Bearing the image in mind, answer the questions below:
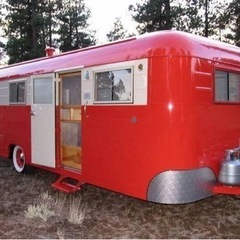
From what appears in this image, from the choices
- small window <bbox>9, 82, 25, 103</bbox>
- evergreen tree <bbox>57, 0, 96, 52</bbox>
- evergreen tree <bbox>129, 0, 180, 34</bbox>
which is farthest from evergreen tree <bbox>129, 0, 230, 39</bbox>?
small window <bbox>9, 82, 25, 103</bbox>

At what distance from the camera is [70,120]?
6.21m

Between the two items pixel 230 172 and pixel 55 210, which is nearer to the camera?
pixel 230 172

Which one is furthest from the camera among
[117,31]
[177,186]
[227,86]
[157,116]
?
[117,31]

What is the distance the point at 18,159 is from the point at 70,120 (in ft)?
A: 8.01

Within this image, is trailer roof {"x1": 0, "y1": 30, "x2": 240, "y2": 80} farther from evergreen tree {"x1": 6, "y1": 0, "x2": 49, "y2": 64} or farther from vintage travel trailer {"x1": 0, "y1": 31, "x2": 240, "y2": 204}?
evergreen tree {"x1": 6, "y1": 0, "x2": 49, "y2": 64}

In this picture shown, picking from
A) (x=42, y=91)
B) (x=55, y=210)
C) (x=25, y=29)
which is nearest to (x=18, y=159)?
(x=42, y=91)

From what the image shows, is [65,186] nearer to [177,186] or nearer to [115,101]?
[115,101]

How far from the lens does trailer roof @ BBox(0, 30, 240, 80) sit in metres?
4.44

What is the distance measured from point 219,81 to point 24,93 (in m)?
4.16

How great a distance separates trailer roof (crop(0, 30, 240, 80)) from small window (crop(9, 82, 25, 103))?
159cm

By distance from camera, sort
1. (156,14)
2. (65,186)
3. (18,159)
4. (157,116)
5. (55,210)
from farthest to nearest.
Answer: (156,14), (18,159), (65,186), (55,210), (157,116)

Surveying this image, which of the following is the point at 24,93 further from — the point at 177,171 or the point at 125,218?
the point at 177,171

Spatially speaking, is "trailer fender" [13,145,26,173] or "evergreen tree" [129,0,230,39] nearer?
"trailer fender" [13,145,26,173]

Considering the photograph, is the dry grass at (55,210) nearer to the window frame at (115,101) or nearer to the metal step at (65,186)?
the metal step at (65,186)
